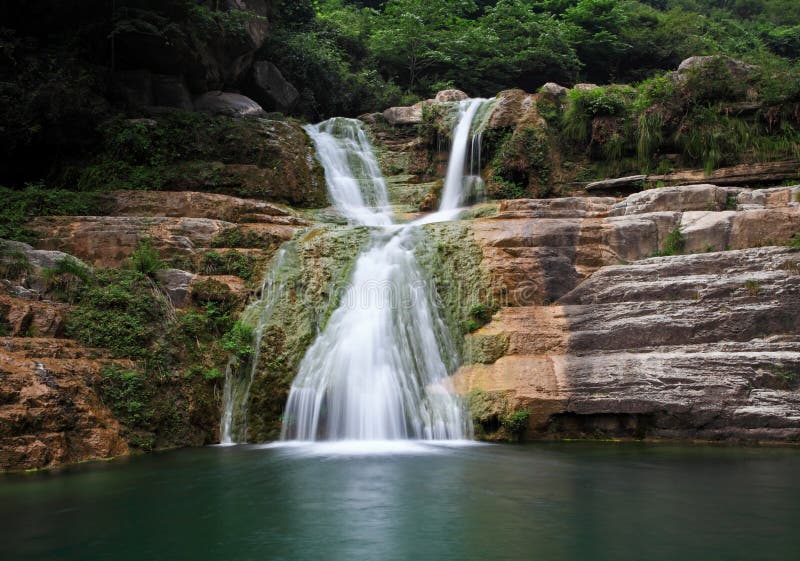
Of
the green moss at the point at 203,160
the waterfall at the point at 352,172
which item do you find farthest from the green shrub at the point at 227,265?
the waterfall at the point at 352,172

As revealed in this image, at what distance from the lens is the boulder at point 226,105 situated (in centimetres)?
1892

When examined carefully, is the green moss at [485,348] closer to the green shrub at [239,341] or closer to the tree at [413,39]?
the green shrub at [239,341]

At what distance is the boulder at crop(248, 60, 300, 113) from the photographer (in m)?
21.4

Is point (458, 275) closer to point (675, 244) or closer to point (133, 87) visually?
point (675, 244)

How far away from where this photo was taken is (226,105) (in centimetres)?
1922

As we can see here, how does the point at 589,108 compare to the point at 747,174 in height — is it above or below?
above

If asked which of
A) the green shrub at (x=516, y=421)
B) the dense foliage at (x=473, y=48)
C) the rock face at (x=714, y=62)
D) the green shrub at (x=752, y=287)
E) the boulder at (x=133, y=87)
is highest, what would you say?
the dense foliage at (x=473, y=48)

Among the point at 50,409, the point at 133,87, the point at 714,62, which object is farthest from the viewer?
the point at 133,87

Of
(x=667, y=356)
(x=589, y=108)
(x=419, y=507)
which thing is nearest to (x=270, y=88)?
(x=589, y=108)

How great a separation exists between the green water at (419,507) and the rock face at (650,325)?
0.77 meters

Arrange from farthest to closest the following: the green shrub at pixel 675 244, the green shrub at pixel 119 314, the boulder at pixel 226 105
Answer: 1. the boulder at pixel 226 105
2. the green shrub at pixel 675 244
3. the green shrub at pixel 119 314

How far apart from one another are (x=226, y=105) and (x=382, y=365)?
12.7 meters

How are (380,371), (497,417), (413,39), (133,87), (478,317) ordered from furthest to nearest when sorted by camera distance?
(413,39), (133,87), (478,317), (380,371), (497,417)

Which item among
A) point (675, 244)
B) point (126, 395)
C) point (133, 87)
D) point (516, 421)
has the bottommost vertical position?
point (516, 421)
